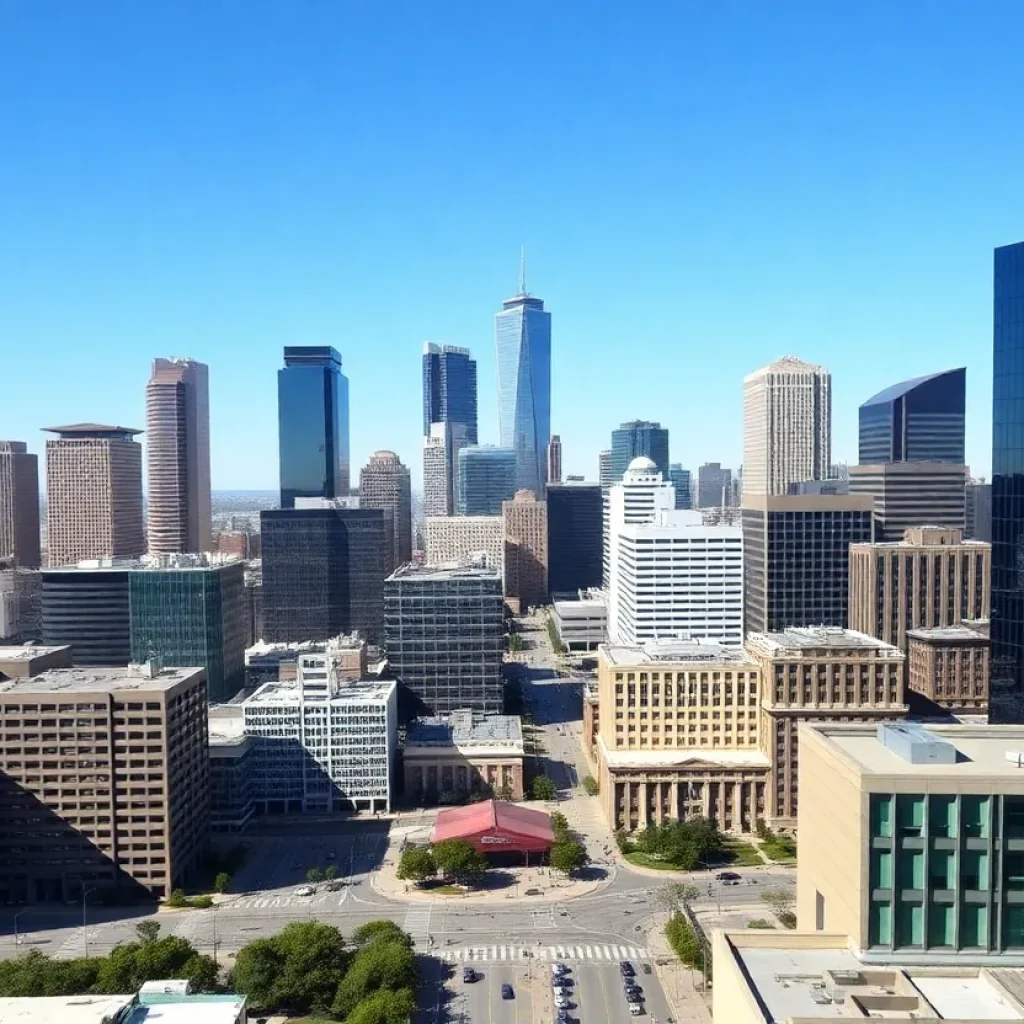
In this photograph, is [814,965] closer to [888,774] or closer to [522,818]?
[888,774]

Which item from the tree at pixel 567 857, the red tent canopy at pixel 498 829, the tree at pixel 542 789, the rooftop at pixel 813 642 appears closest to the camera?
the tree at pixel 567 857

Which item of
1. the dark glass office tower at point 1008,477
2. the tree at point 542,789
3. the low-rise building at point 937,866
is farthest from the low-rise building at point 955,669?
the low-rise building at point 937,866

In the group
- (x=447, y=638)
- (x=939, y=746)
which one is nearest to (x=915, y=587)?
(x=447, y=638)

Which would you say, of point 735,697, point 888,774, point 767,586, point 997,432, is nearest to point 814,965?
point 888,774

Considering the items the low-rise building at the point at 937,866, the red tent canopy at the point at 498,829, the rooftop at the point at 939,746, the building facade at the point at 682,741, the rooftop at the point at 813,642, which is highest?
the rooftop at the point at 939,746

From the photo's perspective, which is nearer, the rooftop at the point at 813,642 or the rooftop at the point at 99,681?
the rooftop at the point at 99,681

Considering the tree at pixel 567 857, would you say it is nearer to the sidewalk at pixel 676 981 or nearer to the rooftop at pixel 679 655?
the sidewalk at pixel 676 981

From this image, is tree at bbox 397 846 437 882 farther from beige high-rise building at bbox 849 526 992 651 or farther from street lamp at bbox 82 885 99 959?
beige high-rise building at bbox 849 526 992 651
